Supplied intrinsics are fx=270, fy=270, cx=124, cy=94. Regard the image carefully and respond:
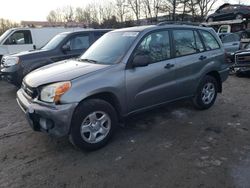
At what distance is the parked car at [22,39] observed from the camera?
10984 millimetres

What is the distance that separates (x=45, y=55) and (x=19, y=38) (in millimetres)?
4201

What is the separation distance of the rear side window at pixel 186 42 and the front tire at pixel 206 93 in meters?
0.71

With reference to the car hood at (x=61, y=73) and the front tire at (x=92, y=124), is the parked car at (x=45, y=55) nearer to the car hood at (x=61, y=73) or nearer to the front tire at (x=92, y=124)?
the car hood at (x=61, y=73)

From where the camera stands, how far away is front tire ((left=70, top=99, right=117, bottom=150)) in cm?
382

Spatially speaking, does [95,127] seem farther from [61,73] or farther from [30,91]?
[30,91]

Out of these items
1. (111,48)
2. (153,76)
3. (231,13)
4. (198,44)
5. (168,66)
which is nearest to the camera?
(153,76)

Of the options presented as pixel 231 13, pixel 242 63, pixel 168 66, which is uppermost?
pixel 231 13

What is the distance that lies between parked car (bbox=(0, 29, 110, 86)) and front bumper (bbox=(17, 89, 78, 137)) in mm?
4203

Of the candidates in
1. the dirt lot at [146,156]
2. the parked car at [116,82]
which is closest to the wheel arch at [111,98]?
the parked car at [116,82]

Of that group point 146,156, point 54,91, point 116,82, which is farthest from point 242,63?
point 54,91

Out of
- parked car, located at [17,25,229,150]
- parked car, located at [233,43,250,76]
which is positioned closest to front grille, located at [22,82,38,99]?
parked car, located at [17,25,229,150]

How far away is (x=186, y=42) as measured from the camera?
210 inches

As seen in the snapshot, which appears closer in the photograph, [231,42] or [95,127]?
[95,127]

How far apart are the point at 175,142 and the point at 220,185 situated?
124 cm
